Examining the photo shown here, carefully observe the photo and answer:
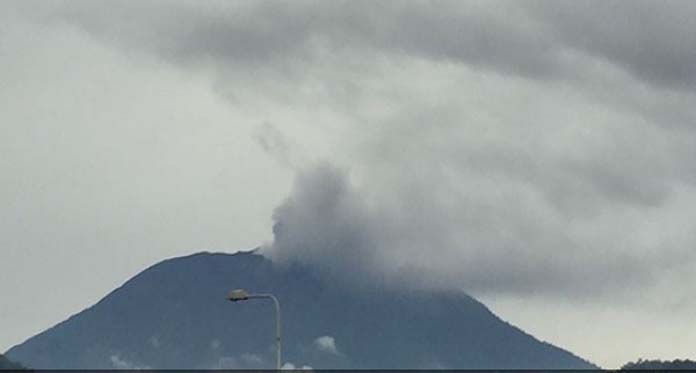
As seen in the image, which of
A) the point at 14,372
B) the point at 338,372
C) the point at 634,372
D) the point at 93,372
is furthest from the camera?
the point at 14,372

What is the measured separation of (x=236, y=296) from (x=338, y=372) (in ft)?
39.5

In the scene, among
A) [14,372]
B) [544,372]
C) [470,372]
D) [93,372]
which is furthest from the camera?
[14,372]

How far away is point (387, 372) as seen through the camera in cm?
9875

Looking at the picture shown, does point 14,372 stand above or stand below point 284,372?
above

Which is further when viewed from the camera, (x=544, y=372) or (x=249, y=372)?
(x=544, y=372)

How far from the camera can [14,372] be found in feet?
634

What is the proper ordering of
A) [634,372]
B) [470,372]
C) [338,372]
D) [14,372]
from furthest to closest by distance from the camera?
[14,372]
[634,372]
[338,372]
[470,372]

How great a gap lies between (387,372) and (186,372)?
13.7 m

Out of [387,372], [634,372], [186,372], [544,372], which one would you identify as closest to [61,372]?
[186,372]

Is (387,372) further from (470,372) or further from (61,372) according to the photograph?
(61,372)

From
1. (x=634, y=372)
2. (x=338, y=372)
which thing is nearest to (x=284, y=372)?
(x=338, y=372)

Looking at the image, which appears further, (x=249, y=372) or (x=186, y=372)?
(x=249, y=372)

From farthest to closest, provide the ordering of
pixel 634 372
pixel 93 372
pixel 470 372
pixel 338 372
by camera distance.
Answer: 1. pixel 634 372
2. pixel 338 372
3. pixel 470 372
4. pixel 93 372

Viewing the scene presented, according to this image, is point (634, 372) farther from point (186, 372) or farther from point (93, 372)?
point (93, 372)
